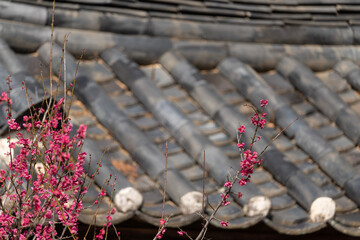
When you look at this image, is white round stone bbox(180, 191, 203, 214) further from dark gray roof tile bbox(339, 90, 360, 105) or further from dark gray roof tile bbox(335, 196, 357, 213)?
dark gray roof tile bbox(339, 90, 360, 105)

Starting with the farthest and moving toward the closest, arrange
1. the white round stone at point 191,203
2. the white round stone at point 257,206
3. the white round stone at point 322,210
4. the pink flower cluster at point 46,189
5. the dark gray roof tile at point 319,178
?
the dark gray roof tile at point 319,178, the white round stone at point 322,210, the white round stone at point 257,206, the white round stone at point 191,203, the pink flower cluster at point 46,189

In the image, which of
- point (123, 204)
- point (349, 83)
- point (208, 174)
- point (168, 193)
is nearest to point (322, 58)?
point (349, 83)

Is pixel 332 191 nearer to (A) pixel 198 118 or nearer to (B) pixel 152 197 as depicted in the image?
(A) pixel 198 118

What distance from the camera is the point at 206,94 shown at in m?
4.97

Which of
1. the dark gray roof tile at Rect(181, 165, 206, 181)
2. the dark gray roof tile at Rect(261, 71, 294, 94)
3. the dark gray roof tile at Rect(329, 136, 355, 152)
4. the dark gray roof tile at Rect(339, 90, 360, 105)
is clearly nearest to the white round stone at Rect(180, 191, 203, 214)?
the dark gray roof tile at Rect(181, 165, 206, 181)

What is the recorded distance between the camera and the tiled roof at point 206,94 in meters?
4.20

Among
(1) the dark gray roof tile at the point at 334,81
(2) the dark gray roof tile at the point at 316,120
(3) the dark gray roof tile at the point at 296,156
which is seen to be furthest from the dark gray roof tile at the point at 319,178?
(1) the dark gray roof tile at the point at 334,81

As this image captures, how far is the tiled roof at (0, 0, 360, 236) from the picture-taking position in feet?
13.8

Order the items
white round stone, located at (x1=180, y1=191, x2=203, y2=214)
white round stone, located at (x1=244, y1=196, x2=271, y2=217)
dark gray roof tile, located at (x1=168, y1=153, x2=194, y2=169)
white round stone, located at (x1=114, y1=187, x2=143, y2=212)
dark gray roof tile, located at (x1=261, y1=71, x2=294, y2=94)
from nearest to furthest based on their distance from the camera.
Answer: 1. white round stone, located at (x1=114, y1=187, x2=143, y2=212)
2. white round stone, located at (x1=180, y1=191, x2=203, y2=214)
3. white round stone, located at (x1=244, y1=196, x2=271, y2=217)
4. dark gray roof tile, located at (x1=168, y1=153, x2=194, y2=169)
5. dark gray roof tile, located at (x1=261, y1=71, x2=294, y2=94)

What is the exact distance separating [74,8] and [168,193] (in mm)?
1692

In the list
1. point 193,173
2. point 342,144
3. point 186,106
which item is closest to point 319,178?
point 342,144

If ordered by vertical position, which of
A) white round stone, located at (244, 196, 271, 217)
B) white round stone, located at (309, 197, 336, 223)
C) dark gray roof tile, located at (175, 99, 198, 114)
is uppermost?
dark gray roof tile, located at (175, 99, 198, 114)

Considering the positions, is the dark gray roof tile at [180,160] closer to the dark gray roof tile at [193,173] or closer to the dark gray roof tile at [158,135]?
the dark gray roof tile at [193,173]

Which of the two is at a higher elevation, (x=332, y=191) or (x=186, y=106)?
(x=186, y=106)
